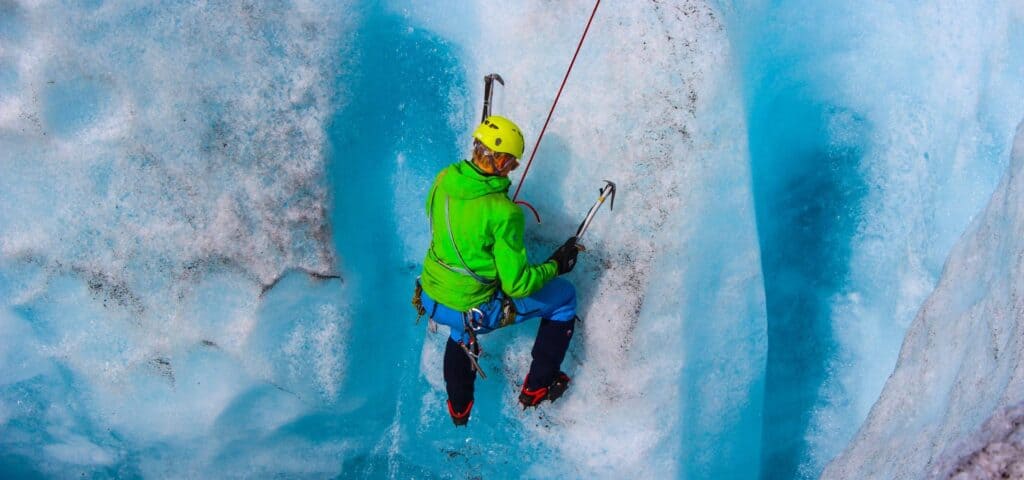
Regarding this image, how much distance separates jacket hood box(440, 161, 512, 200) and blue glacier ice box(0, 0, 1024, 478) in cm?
84

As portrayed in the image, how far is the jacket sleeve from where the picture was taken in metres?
3.09

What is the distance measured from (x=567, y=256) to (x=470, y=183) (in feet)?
2.37

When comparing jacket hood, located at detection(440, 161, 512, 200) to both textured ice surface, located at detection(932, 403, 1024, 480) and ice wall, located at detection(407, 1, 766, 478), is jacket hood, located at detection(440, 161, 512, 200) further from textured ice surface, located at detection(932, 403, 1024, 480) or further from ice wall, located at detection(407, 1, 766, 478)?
textured ice surface, located at detection(932, 403, 1024, 480)

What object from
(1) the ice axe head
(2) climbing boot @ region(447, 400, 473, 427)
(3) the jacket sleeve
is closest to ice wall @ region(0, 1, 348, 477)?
(2) climbing boot @ region(447, 400, 473, 427)

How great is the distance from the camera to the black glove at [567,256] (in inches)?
137

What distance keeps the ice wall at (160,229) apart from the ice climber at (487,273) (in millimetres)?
856

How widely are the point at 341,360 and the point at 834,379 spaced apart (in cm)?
278

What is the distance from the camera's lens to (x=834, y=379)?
388 cm

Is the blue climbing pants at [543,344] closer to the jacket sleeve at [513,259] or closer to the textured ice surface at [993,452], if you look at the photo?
the jacket sleeve at [513,259]

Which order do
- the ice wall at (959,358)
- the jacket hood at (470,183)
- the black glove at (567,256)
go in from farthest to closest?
the black glove at (567,256) → the jacket hood at (470,183) → the ice wall at (959,358)

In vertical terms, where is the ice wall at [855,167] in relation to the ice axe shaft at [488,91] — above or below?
below

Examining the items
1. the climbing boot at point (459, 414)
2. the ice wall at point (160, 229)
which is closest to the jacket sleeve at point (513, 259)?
the climbing boot at point (459, 414)

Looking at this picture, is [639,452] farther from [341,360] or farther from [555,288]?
[341,360]

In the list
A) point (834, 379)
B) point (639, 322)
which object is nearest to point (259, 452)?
point (639, 322)
